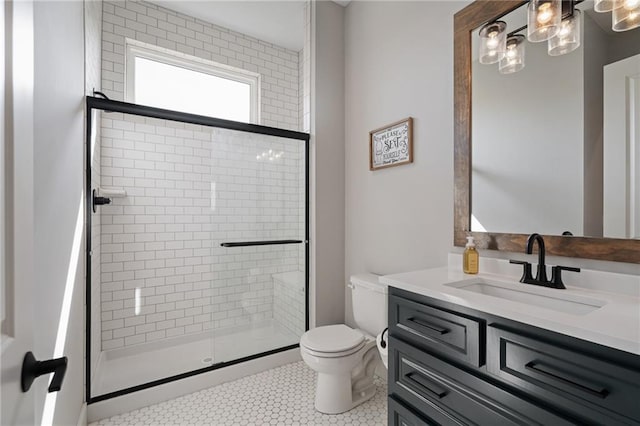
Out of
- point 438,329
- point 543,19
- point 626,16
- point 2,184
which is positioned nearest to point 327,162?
point 543,19

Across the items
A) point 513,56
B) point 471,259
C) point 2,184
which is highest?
point 513,56

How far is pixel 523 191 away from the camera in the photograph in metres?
1.42

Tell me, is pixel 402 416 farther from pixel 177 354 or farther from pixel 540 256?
pixel 177 354

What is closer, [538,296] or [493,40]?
[538,296]

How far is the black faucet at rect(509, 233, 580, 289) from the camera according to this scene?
1.19 metres

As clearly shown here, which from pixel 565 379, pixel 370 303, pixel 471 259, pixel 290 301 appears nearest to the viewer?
pixel 565 379

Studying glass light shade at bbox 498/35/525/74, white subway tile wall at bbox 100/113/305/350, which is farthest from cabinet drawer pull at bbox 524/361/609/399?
white subway tile wall at bbox 100/113/305/350

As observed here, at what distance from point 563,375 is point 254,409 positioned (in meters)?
1.63

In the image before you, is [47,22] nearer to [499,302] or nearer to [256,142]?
[256,142]

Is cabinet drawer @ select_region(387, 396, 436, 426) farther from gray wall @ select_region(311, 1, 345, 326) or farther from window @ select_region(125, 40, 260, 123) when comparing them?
window @ select_region(125, 40, 260, 123)

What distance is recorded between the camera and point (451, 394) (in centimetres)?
107

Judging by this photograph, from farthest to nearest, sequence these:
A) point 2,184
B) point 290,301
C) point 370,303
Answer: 1. point 290,301
2. point 370,303
3. point 2,184

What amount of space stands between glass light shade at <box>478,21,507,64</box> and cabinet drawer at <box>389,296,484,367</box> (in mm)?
1250

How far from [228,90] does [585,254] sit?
3036 mm
